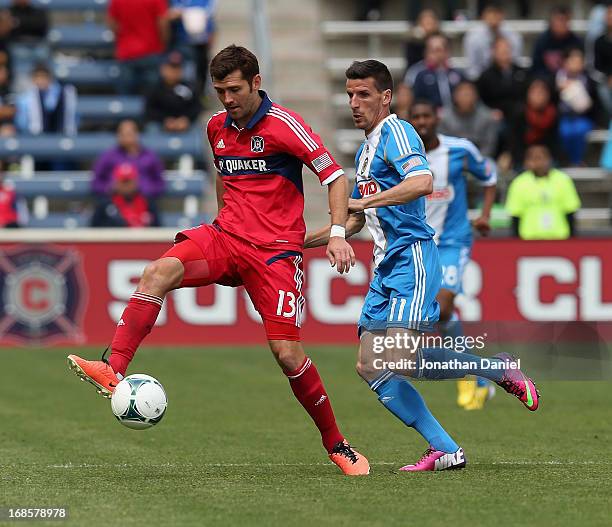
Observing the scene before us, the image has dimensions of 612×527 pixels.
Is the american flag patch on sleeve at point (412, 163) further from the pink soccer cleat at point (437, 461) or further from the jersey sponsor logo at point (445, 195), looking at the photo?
the jersey sponsor logo at point (445, 195)

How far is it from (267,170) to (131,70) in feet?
43.2

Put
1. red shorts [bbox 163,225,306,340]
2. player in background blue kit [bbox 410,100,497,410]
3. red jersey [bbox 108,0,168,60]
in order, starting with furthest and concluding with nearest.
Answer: red jersey [bbox 108,0,168,60] → player in background blue kit [bbox 410,100,497,410] → red shorts [bbox 163,225,306,340]

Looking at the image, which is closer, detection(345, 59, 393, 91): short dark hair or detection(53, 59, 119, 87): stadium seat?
detection(345, 59, 393, 91): short dark hair

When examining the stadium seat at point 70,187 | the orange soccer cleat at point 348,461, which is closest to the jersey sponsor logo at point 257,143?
the orange soccer cleat at point 348,461

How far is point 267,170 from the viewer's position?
782 cm

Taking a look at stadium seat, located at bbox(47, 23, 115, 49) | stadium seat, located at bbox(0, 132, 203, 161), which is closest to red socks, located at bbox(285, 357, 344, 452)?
stadium seat, located at bbox(0, 132, 203, 161)

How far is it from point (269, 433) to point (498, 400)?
3.06 metres

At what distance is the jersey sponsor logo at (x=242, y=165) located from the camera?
7809 mm

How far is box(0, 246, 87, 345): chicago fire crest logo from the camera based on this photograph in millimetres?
16453

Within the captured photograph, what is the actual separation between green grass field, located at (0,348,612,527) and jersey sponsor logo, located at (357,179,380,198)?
152cm

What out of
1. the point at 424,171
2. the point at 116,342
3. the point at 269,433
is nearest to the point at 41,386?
the point at 269,433

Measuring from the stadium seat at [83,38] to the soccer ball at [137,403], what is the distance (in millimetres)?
14649

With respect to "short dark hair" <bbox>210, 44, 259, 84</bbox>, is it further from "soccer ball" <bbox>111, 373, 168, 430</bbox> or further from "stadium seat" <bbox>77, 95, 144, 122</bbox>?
"stadium seat" <bbox>77, 95, 144, 122</bbox>

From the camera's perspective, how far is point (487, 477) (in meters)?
7.45
